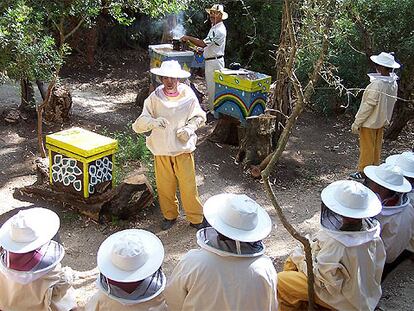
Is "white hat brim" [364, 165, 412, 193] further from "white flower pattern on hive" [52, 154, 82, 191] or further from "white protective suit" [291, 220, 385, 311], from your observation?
"white flower pattern on hive" [52, 154, 82, 191]

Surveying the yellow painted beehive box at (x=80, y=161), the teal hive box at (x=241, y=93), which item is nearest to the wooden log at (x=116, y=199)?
the yellow painted beehive box at (x=80, y=161)

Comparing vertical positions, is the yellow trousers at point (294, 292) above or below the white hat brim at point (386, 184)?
below

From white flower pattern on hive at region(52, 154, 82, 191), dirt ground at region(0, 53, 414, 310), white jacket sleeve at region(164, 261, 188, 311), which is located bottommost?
dirt ground at region(0, 53, 414, 310)

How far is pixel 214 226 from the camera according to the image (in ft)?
11.1

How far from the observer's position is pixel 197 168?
24.0ft

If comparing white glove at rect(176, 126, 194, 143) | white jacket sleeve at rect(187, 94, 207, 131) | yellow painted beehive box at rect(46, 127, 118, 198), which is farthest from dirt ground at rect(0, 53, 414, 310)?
white jacket sleeve at rect(187, 94, 207, 131)

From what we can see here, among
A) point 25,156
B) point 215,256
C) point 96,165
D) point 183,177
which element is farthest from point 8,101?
point 215,256

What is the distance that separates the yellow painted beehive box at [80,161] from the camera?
5680mm

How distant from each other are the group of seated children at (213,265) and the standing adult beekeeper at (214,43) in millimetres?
5253

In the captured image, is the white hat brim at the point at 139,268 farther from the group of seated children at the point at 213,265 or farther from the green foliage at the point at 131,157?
the green foliage at the point at 131,157

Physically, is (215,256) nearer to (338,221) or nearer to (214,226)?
(214,226)

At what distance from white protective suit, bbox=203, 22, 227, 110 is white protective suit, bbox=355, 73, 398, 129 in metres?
2.89

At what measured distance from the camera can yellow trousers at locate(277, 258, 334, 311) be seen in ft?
13.3

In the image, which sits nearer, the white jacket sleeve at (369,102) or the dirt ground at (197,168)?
the dirt ground at (197,168)
